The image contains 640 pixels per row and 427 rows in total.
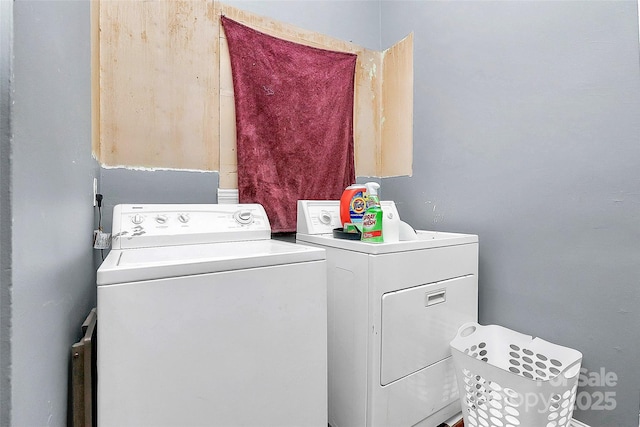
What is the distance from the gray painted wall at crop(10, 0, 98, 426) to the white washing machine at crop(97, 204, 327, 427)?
11 centimetres

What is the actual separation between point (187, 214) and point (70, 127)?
2.05 ft

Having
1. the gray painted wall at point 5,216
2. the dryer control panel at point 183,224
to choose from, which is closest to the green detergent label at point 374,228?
the dryer control panel at point 183,224

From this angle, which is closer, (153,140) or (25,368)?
(25,368)

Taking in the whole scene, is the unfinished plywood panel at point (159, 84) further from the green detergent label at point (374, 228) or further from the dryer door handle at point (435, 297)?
the dryer door handle at point (435, 297)

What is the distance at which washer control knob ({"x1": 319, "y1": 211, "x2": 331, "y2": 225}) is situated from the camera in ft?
5.58

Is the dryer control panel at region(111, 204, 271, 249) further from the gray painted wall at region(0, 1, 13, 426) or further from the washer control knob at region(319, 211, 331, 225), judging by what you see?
the gray painted wall at region(0, 1, 13, 426)

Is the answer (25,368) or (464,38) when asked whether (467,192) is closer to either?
(464,38)

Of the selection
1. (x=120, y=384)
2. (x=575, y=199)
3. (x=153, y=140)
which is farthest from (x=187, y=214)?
(x=575, y=199)

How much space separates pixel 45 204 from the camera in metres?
0.64

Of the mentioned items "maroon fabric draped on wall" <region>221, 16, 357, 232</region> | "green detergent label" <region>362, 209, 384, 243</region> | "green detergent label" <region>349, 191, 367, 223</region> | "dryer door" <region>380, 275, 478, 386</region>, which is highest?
"maroon fabric draped on wall" <region>221, 16, 357, 232</region>

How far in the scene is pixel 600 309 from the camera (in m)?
1.28

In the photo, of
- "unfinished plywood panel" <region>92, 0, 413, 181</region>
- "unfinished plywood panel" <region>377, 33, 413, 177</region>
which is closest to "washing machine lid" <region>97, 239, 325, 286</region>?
"unfinished plywood panel" <region>92, 0, 413, 181</region>

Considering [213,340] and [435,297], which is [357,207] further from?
[213,340]

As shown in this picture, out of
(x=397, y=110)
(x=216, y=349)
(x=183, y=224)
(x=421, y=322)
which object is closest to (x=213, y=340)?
(x=216, y=349)
